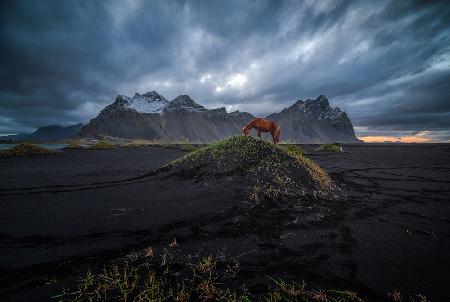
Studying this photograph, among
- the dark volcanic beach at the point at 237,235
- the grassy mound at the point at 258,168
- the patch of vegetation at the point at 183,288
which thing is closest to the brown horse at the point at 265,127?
the grassy mound at the point at 258,168

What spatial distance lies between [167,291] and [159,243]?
1255 millimetres

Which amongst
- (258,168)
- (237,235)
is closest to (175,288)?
(237,235)

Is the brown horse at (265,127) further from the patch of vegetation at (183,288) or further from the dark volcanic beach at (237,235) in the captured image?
the patch of vegetation at (183,288)

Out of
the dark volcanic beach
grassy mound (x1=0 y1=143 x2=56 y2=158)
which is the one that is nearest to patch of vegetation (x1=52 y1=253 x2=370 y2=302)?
the dark volcanic beach

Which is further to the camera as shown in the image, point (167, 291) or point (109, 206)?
point (109, 206)

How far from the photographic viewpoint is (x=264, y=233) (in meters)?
→ 4.35

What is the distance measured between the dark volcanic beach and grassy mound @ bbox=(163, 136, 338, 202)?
0.44m

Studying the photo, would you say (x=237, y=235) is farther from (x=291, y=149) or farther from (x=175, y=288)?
(x=291, y=149)

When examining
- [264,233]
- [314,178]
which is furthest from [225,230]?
[314,178]

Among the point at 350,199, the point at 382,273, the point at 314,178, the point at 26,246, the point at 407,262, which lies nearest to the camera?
the point at 382,273

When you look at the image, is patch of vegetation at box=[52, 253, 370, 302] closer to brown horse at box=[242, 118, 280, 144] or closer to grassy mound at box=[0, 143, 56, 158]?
brown horse at box=[242, 118, 280, 144]

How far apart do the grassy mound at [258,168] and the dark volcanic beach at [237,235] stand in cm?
44

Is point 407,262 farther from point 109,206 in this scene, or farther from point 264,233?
point 109,206

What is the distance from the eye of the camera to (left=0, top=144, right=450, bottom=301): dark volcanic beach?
3065 mm
